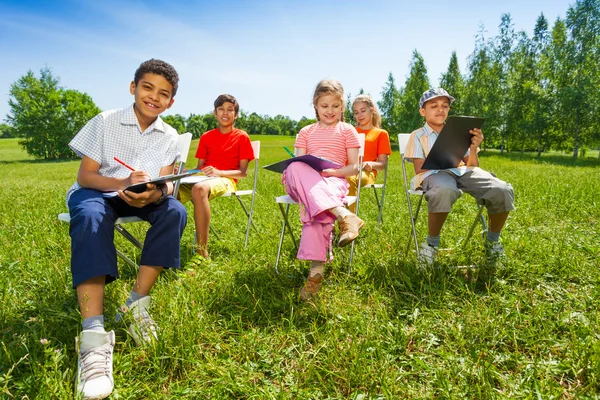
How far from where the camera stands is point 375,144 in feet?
15.7

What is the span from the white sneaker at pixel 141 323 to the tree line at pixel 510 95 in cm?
1256

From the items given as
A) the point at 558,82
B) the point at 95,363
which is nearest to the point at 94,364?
the point at 95,363

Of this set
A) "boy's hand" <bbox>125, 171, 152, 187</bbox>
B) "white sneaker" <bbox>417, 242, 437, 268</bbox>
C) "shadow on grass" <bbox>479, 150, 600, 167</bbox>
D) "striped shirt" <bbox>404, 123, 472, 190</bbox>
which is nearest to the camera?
"boy's hand" <bbox>125, 171, 152, 187</bbox>

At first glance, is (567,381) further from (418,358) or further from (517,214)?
(517,214)

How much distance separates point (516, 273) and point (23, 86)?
52640 millimetres

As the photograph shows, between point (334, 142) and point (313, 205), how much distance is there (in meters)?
0.96

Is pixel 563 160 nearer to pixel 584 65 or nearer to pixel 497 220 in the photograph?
pixel 584 65

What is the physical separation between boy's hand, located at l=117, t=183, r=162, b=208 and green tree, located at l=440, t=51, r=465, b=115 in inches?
1312

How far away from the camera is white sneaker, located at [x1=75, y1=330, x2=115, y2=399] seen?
5.17 ft

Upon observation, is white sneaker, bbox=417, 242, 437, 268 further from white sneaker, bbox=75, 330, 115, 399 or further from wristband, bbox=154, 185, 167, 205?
white sneaker, bbox=75, 330, 115, 399

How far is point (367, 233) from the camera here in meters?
4.24

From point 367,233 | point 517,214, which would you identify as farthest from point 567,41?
point 367,233

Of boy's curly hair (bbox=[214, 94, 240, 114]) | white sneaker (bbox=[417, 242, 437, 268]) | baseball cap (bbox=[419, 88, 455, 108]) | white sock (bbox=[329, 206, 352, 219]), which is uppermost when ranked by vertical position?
boy's curly hair (bbox=[214, 94, 240, 114])

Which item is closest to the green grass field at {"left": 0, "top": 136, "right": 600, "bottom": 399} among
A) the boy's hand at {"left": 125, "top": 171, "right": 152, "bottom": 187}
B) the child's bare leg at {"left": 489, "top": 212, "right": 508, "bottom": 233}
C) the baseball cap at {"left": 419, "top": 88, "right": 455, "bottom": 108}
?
the child's bare leg at {"left": 489, "top": 212, "right": 508, "bottom": 233}
